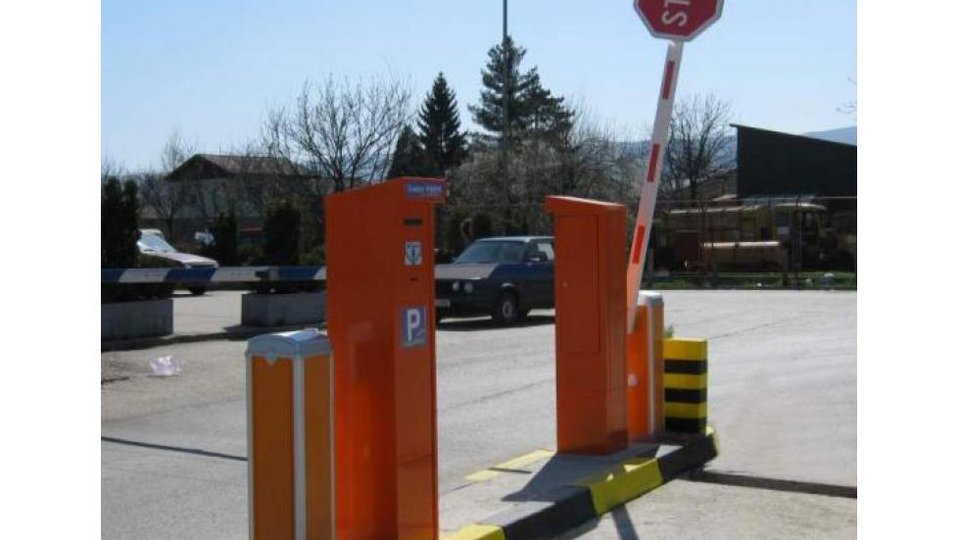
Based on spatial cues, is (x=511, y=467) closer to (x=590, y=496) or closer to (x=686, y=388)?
(x=590, y=496)

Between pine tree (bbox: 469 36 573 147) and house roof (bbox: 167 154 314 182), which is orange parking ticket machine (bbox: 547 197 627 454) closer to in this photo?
house roof (bbox: 167 154 314 182)

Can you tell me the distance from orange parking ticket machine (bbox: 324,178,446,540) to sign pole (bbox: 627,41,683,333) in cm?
263

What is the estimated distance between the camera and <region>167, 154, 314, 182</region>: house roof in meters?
42.1

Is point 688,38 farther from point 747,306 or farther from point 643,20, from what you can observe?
point 747,306

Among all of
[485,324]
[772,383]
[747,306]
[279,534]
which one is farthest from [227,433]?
[747,306]

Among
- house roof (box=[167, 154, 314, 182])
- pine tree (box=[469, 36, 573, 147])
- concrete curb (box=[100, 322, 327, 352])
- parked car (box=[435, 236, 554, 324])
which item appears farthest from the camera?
pine tree (box=[469, 36, 573, 147])

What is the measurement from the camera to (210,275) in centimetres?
1700

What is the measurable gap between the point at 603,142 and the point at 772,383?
115 ft

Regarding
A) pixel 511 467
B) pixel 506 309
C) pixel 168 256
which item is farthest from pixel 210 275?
pixel 168 256

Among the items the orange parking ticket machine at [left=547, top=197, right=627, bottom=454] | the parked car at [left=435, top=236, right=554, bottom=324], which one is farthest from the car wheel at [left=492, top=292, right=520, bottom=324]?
the orange parking ticket machine at [left=547, top=197, right=627, bottom=454]

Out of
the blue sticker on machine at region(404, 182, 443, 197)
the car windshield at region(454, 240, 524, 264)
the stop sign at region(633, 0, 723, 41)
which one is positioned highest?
the stop sign at region(633, 0, 723, 41)

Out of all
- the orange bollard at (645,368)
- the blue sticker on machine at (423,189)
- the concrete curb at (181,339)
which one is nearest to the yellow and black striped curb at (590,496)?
the orange bollard at (645,368)

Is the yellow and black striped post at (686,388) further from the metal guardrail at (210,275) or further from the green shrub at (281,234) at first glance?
the green shrub at (281,234)

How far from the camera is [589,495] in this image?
21.6ft
